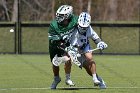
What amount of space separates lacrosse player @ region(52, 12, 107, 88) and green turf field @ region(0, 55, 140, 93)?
0.48 meters

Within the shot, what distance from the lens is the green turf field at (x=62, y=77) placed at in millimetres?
12695

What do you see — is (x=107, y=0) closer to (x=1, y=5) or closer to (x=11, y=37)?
(x=1, y=5)

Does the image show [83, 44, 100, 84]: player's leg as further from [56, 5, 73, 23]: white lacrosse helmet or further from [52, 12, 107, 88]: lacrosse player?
[56, 5, 73, 23]: white lacrosse helmet

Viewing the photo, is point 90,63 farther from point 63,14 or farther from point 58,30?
point 63,14

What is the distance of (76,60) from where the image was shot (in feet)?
40.6

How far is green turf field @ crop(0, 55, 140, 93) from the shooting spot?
12.7 metres

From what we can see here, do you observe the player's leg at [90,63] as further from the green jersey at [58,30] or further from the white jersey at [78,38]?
the green jersey at [58,30]

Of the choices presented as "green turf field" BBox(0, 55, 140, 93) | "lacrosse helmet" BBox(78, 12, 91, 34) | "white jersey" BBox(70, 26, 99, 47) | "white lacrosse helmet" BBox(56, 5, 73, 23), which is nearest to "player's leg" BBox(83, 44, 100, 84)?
"white jersey" BBox(70, 26, 99, 47)

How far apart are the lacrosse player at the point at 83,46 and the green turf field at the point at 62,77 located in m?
0.48

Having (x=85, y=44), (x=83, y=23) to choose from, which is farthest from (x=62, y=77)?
(x=83, y=23)

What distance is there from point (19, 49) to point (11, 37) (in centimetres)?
114

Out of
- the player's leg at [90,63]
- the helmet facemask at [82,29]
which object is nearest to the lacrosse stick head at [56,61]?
the player's leg at [90,63]

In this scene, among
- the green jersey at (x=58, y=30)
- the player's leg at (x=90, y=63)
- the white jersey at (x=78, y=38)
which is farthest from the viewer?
the white jersey at (x=78, y=38)

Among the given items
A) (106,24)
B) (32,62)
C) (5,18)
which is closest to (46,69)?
(32,62)
